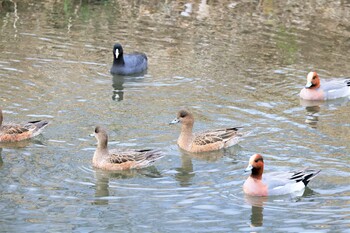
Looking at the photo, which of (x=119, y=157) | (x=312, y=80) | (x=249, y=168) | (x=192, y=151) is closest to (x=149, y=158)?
(x=119, y=157)

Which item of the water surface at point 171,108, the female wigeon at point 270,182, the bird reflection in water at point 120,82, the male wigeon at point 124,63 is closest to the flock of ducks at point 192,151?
the female wigeon at point 270,182

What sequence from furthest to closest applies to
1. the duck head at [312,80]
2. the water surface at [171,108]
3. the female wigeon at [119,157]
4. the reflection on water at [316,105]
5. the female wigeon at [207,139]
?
the duck head at [312,80] < the reflection on water at [316,105] < the female wigeon at [207,139] < the female wigeon at [119,157] < the water surface at [171,108]

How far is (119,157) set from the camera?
42.0ft

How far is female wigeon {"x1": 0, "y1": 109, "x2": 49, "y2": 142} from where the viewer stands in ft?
45.2

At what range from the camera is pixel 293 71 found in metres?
18.5

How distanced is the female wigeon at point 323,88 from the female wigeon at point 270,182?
16.2 feet

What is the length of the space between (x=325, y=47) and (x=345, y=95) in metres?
3.40

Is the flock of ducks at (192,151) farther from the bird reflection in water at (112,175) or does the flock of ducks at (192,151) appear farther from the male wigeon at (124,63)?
the male wigeon at (124,63)

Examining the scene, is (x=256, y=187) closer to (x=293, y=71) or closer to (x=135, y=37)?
(x=293, y=71)

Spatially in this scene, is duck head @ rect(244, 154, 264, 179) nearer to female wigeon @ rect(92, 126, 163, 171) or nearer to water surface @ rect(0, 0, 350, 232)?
water surface @ rect(0, 0, 350, 232)

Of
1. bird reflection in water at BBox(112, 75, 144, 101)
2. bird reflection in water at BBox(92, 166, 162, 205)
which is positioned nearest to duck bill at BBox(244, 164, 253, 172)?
bird reflection in water at BBox(92, 166, 162, 205)

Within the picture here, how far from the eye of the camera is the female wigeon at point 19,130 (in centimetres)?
1377

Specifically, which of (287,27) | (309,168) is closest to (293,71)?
(287,27)

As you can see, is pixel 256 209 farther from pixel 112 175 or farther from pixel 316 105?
pixel 316 105
